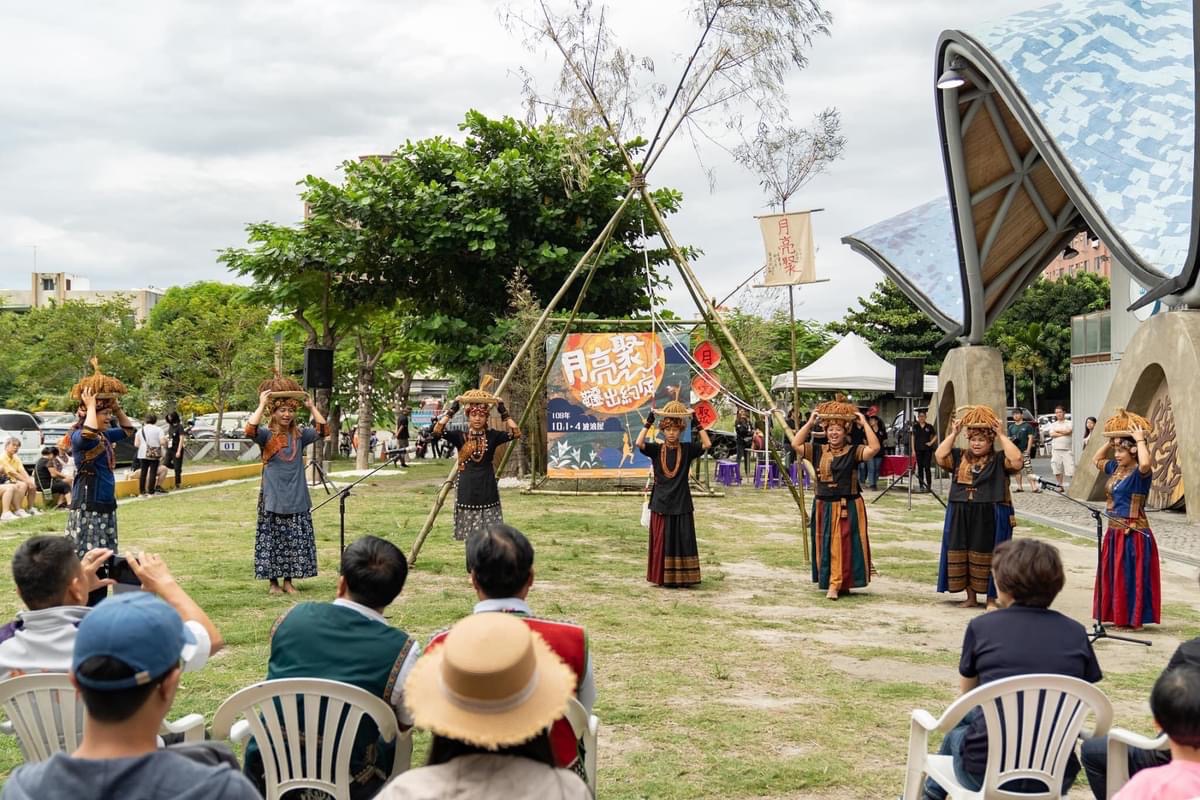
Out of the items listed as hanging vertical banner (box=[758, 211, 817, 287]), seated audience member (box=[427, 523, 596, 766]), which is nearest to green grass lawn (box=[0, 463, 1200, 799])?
seated audience member (box=[427, 523, 596, 766])

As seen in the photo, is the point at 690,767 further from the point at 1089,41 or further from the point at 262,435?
the point at 1089,41

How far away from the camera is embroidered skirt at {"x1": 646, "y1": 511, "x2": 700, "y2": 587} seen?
10383 millimetres

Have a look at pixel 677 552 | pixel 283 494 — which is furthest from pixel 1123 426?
pixel 283 494

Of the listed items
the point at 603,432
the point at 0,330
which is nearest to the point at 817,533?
the point at 603,432

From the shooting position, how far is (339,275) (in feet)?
81.0

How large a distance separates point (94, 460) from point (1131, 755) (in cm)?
696

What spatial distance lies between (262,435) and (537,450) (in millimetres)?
12688

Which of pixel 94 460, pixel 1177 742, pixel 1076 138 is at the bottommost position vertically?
pixel 1177 742

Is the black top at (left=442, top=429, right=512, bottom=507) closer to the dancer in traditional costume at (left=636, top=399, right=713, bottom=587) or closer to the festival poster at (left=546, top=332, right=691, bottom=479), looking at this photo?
the dancer in traditional costume at (left=636, top=399, right=713, bottom=587)

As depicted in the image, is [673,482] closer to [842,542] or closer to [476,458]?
[842,542]

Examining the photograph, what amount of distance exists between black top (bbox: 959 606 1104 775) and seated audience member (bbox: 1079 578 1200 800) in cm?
24

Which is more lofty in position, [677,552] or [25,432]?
[25,432]

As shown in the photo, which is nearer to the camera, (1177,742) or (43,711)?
(1177,742)

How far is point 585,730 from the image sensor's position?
142 inches
